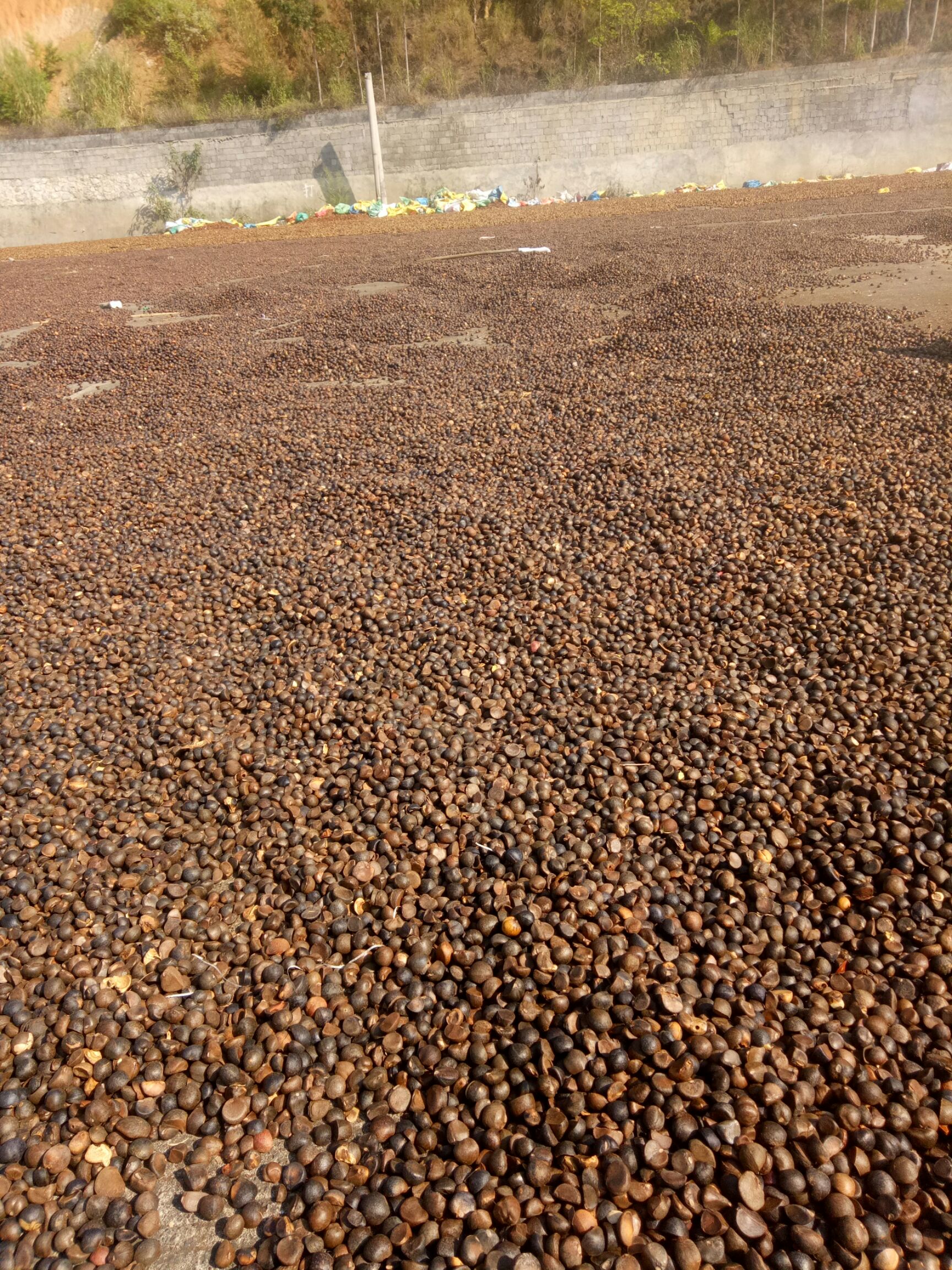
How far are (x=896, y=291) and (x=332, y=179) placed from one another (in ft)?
68.7

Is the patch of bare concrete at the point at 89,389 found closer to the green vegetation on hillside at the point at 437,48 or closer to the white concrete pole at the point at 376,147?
the white concrete pole at the point at 376,147

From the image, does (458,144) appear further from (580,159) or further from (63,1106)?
(63,1106)

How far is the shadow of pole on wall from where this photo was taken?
989 inches

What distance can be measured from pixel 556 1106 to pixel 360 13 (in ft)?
119

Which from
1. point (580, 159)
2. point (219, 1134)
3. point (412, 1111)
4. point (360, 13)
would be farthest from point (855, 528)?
point (360, 13)

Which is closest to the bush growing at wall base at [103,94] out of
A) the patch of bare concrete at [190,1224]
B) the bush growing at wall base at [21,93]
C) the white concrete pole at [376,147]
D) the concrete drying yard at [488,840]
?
the bush growing at wall base at [21,93]

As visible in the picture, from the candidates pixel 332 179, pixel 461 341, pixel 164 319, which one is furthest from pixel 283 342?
pixel 332 179

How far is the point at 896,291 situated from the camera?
32.5ft

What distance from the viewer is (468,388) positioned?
25.7 ft

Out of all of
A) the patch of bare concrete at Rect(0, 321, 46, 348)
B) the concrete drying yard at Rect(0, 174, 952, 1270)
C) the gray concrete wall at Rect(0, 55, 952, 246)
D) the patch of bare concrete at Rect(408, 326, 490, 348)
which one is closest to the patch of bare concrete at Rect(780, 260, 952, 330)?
the concrete drying yard at Rect(0, 174, 952, 1270)

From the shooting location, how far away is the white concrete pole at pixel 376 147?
78.0 ft

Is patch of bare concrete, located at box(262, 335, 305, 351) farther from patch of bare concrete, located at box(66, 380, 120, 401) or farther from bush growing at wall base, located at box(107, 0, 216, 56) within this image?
bush growing at wall base, located at box(107, 0, 216, 56)

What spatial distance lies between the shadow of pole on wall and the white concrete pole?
102cm

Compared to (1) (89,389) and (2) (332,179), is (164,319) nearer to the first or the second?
(1) (89,389)
